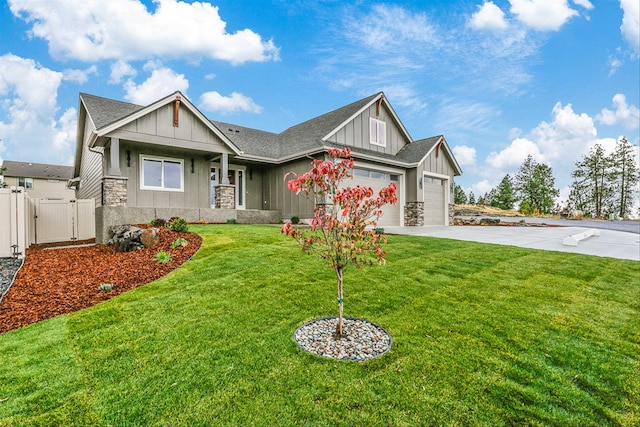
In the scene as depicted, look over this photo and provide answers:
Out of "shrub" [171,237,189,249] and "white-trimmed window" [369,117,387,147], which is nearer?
"shrub" [171,237,189,249]

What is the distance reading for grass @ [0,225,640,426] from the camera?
221 centimetres

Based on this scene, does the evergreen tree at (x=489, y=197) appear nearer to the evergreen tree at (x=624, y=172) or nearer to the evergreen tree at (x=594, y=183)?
the evergreen tree at (x=594, y=183)

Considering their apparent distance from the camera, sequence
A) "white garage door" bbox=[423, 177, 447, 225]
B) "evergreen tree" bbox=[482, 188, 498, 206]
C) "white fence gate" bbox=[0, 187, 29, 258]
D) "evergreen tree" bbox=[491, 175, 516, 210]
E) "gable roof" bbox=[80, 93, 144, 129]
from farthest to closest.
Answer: "evergreen tree" bbox=[482, 188, 498, 206], "evergreen tree" bbox=[491, 175, 516, 210], "white garage door" bbox=[423, 177, 447, 225], "gable roof" bbox=[80, 93, 144, 129], "white fence gate" bbox=[0, 187, 29, 258]

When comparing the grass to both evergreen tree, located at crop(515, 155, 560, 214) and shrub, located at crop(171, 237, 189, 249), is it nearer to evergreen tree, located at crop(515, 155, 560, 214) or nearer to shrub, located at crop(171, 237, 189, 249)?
shrub, located at crop(171, 237, 189, 249)

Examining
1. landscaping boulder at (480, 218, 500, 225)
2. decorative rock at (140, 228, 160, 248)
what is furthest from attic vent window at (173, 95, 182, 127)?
landscaping boulder at (480, 218, 500, 225)

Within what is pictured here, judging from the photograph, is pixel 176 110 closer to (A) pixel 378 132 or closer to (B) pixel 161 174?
(B) pixel 161 174

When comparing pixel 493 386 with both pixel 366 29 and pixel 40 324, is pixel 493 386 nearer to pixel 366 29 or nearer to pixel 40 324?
pixel 40 324

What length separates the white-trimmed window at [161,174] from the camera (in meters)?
12.0

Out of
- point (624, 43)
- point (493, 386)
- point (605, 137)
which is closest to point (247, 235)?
point (493, 386)

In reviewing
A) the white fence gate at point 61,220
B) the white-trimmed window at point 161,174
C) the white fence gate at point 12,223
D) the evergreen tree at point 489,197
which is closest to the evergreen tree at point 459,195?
the evergreen tree at point 489,197

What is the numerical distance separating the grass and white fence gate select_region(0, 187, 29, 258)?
493 centimetres

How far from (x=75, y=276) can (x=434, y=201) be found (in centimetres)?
1646

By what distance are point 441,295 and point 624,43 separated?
20.1 metres

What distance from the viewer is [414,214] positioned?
52.3 feet
